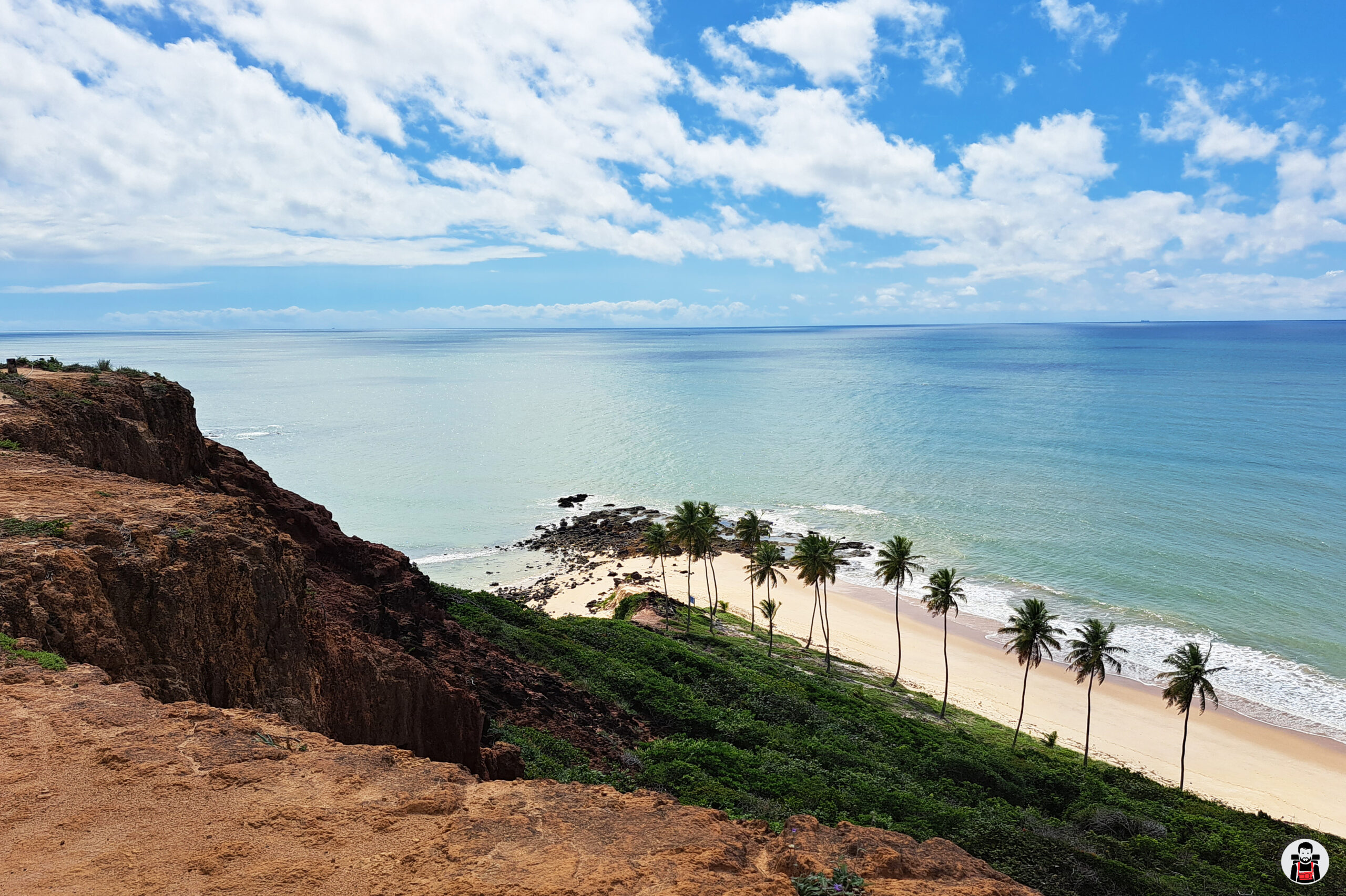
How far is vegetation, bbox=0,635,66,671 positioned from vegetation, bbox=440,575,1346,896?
13.5 metres

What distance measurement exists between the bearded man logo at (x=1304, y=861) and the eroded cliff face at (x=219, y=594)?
82.2ft

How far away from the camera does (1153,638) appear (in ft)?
172

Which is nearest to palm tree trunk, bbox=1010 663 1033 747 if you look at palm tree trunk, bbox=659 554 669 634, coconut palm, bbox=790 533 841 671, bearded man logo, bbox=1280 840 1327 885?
coconut palm, bbox=790 533 841 671

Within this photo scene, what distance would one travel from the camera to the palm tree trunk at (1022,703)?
40531 millimetres

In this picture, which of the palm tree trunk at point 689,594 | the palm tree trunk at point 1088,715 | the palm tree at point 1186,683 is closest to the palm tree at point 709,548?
the palm tree trunk at point 689,594

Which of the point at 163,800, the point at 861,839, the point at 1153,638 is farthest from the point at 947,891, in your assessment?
the point at 1153,638

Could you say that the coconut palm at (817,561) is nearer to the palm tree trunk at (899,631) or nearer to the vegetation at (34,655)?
the palm tree trunk at (899,631)

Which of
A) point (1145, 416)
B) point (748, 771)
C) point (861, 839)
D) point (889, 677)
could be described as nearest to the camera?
point (861, 839)

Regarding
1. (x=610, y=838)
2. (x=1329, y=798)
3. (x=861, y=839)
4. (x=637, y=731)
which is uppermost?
(x=610, y=838)

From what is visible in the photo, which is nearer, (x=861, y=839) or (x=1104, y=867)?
(x=861, y=839)

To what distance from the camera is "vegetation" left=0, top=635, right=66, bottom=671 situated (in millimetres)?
10961

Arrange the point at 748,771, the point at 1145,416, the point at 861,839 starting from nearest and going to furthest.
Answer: the point at 861,839 → the point at 748,771 → the point at 1145,416

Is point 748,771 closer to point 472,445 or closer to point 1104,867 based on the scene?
point 1104,867

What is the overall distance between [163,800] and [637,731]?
22.8m
